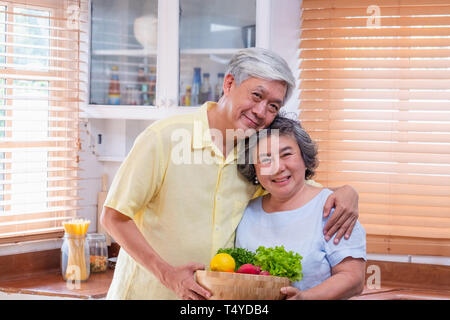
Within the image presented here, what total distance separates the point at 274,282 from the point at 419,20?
1.79 meters

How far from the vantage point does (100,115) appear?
282 centimetres

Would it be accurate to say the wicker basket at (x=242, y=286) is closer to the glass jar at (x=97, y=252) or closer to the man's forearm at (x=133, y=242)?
the man's forearm at (x=133, y=242)

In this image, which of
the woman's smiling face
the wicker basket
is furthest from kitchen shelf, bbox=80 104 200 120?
the wicker basket

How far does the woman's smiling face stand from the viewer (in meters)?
1.50

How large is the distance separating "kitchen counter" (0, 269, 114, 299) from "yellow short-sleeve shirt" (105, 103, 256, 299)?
880mm

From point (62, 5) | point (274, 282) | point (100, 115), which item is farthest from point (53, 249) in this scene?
point (274, 282)

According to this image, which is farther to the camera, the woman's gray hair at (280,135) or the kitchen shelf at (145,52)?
the kitchen shelf at (145,52)

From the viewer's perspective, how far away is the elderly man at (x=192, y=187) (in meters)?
1.41

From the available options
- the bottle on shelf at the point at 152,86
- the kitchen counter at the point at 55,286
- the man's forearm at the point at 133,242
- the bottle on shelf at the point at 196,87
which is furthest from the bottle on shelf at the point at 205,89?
the man's forearm at the point at 133,242

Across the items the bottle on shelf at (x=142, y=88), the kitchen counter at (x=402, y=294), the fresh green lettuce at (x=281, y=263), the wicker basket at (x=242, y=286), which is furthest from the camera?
the bottle on shelf at (x=142, y=88)

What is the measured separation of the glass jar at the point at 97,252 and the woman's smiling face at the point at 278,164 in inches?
54.6

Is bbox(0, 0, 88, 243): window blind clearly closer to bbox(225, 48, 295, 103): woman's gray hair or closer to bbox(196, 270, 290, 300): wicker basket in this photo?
bbox(225, 48, 295, 103): woman's gray hair

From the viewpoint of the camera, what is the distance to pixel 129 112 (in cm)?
280

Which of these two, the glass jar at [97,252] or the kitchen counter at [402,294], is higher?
the glass jar at [97,252]
